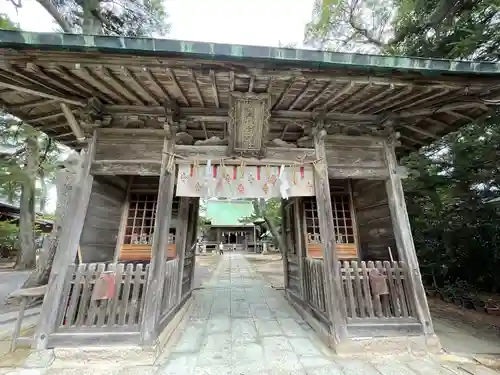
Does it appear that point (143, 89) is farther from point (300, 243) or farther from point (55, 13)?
point (55, 13)

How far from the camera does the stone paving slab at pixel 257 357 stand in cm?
296

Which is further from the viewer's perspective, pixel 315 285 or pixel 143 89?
pixel 315 285

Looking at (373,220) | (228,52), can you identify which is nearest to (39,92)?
(228,52)

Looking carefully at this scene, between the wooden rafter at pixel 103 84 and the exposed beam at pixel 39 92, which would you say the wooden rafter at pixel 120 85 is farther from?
the exposed beam at pixel 39 92

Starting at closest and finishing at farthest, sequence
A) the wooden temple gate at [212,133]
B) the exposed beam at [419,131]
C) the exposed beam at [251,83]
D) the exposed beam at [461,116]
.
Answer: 1. the wooden temple gate at [212,133]
2. the exposed beam at [251,83]
3. the exposed beam at [461,116]
4. the exposed beam at [419,131]

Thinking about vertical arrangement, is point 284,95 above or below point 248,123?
above

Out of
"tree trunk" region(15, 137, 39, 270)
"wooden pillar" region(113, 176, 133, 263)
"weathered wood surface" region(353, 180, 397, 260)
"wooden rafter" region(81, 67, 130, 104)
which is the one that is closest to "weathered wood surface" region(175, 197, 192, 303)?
"wooden pillar" region(113, 176, 133, 263)

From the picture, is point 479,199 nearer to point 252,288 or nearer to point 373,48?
point 252,288

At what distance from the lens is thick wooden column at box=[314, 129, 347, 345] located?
3557mm

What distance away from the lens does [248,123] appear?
3.83 m

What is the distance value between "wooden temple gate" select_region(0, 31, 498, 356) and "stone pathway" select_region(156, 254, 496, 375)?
362 millimetres

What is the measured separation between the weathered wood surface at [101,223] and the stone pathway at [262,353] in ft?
7.22

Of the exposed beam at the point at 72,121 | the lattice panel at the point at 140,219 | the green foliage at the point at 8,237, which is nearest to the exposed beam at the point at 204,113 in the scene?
the exposed beam at the point at 72,121

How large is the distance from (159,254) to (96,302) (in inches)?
43.6
